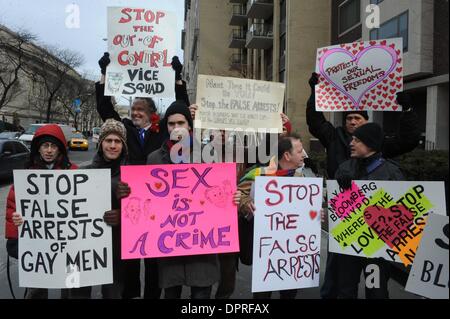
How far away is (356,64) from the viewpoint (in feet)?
13.0

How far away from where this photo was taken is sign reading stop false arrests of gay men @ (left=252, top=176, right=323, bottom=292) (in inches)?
123

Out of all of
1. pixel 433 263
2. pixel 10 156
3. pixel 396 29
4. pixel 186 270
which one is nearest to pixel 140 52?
pixel 186 270

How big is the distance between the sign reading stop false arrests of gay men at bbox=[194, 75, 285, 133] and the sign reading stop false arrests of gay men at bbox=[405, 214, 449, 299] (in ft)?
5.63

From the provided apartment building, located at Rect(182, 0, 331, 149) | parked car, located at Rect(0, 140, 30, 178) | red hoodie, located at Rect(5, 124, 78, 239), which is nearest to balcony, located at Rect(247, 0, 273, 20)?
apartment building, located at Rect(182, 0, 331, 149)

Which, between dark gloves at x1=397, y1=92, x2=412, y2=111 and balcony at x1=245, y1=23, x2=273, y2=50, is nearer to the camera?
dark gloves at x1=397, y1=92, x2=412, y2=111

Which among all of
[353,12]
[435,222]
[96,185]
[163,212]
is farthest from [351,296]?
[353,12]

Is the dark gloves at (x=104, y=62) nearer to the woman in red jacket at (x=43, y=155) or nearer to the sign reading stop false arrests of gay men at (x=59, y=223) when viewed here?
the woman in red jacket at (x=43, y=155)

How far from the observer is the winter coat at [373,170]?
125 inches

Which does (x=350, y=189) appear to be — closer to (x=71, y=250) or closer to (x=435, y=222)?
(x=435, y=222)

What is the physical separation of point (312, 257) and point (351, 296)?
44 centimetres

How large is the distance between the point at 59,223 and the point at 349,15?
23.0 metres

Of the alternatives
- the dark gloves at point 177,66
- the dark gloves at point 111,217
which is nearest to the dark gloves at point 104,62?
the dark gloves at point 177,66

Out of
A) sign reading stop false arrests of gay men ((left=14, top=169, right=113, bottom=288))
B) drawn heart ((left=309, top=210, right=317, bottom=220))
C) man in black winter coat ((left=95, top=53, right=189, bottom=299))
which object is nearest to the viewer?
sign reading stop false arrests of gay men ((left=14, top=169, right=113, bottom=288))

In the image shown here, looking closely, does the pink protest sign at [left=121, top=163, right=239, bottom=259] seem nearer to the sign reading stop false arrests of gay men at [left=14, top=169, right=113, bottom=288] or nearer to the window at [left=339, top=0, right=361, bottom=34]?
the sign reading stop false arrests of gay men at [left=14, top=169, right=113, bottom=288]
